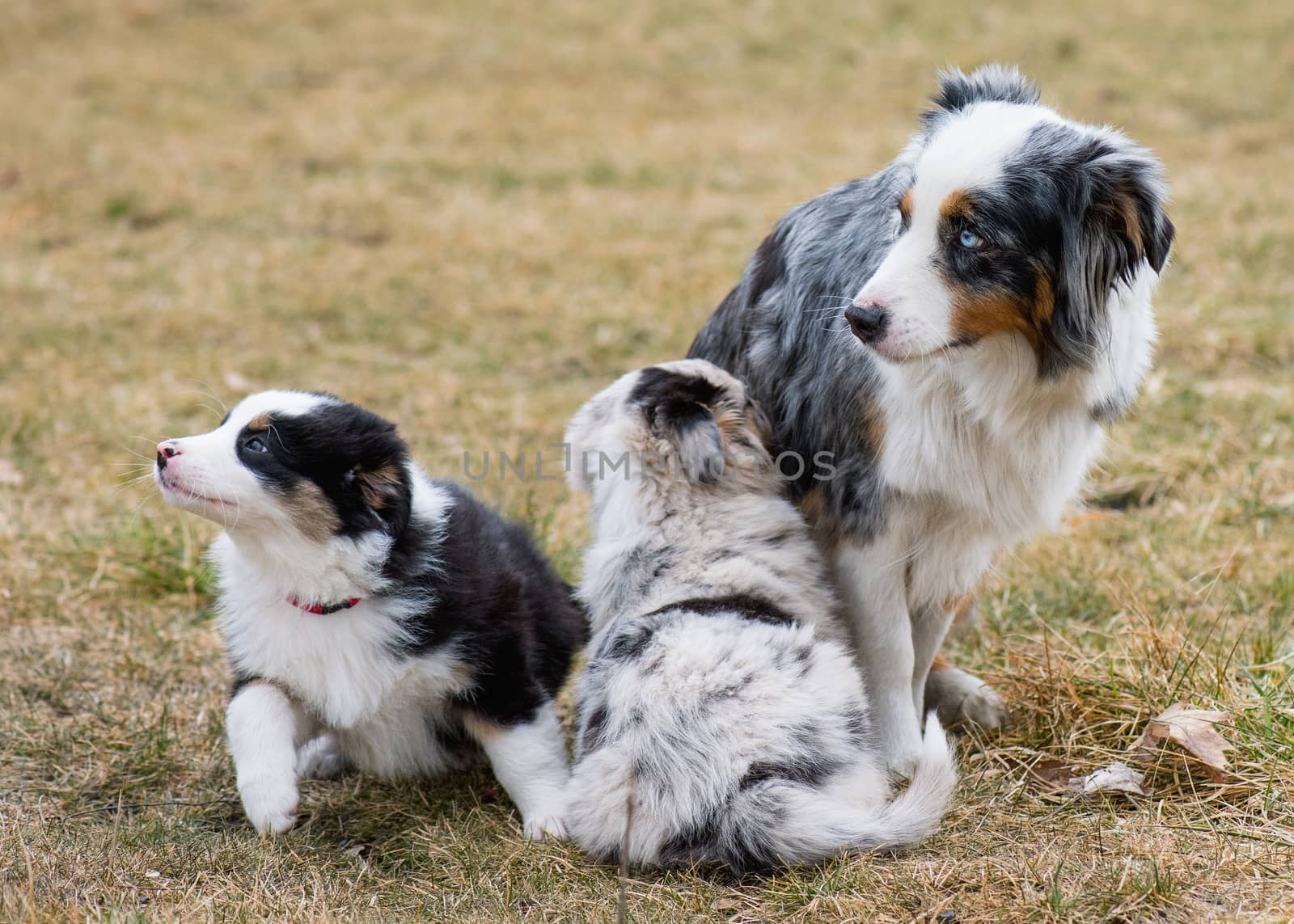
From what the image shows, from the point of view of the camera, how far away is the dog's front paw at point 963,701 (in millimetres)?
3865

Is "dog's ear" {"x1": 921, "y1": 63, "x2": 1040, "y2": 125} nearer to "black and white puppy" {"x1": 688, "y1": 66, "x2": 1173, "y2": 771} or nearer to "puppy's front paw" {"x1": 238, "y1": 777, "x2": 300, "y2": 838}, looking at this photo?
"black and white puppy" {"x1": 688, "y1": 66, "x2": 1173, "y2": 771}

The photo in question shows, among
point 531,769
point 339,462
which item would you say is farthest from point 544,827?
point 339,462

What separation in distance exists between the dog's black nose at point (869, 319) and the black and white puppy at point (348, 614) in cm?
127

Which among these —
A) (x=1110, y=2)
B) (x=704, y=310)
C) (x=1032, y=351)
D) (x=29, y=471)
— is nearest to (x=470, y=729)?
(x=1032, y=351)

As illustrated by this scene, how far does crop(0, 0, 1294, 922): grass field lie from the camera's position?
3.17m

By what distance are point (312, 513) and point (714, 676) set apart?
112 cm

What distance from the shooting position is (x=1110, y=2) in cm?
1320

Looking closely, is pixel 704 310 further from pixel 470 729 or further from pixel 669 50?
pixel 669 50

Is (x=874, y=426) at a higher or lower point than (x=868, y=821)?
higher

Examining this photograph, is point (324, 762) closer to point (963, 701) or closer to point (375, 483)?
point (375, 483)

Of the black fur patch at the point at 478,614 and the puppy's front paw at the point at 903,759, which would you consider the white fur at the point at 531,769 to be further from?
the puppy's front paw at the point at 903,759

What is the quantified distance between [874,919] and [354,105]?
33.0ft

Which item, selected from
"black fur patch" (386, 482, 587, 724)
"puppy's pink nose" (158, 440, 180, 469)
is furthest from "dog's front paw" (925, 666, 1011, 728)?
"puppy's pink nose" (158, 440, 180, 469)

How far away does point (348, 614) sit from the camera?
3438 mm
